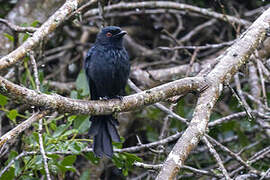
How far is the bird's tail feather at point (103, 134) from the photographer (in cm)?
359

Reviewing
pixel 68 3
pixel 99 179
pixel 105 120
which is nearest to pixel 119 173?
pixel 99 179

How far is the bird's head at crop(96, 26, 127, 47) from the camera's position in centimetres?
416

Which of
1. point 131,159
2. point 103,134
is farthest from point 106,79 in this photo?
point 131,159

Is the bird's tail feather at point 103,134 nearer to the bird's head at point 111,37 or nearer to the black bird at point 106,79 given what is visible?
the black bird at point 106,79

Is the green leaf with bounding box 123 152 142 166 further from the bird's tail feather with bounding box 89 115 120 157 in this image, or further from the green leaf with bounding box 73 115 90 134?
the green leaf with bounding box 73 115 90 134

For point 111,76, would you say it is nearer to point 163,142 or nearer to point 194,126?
point 163,142

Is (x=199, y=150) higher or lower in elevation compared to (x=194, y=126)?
lower

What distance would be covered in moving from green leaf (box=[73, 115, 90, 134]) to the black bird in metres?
0.08

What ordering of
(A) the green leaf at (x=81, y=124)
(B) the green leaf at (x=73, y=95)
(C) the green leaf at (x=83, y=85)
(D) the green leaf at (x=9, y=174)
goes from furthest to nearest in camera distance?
(C) the green leaf at (x=83, y=85) < (B) the green leaf at (x=73, y=95) < (A) the green leaf at (x=81, y=124) < (D) the green leaf at (x=9, y=174)

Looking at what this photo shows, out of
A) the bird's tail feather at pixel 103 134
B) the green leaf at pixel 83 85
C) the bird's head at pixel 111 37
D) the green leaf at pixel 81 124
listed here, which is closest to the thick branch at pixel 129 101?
the bird's tail feather at pixel 103 134

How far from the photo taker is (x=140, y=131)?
5793 mm

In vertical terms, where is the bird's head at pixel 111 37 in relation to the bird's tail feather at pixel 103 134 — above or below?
above

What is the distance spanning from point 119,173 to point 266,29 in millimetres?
2666

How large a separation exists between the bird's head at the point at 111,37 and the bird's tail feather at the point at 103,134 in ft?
2.73
